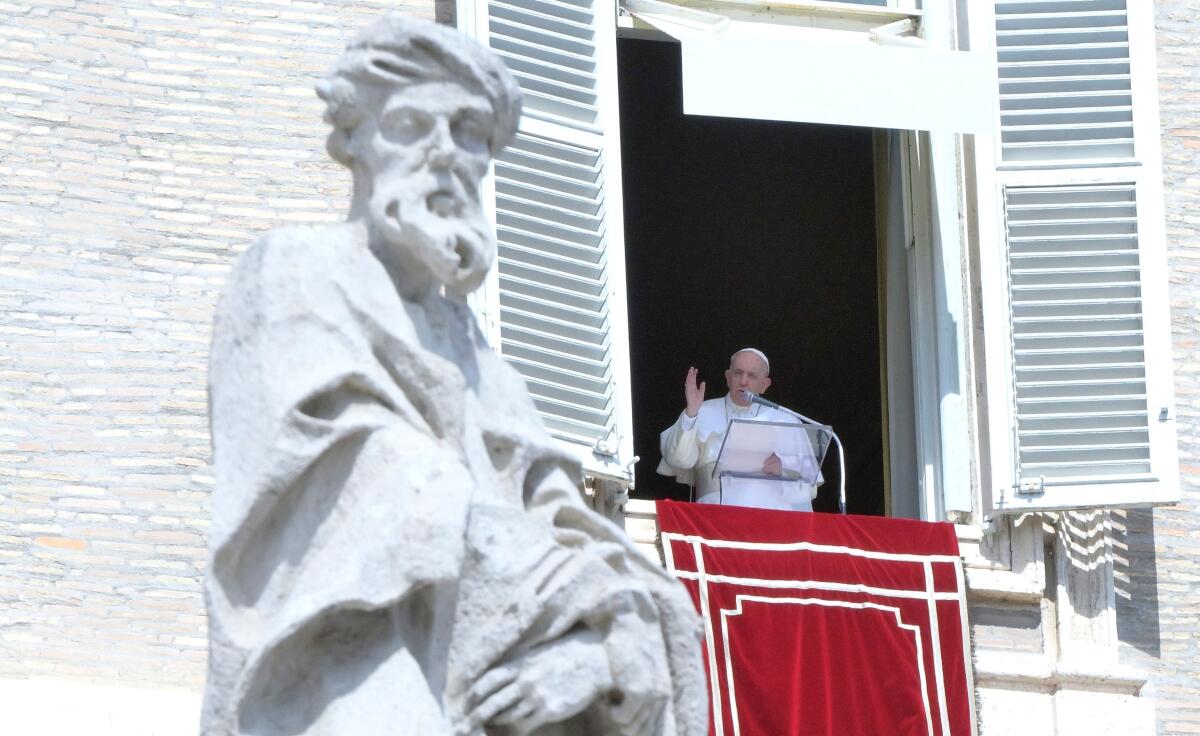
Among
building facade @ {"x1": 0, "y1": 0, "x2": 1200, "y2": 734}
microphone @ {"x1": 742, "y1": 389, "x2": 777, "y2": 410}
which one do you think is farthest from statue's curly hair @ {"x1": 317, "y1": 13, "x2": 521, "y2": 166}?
microphone @ {"x1": 742, "y1": 389, "x2": 777, "y2": 410}

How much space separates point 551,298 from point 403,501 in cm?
590

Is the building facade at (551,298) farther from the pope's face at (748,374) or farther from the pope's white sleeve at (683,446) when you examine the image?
the pope's white sleeve at (683,446)

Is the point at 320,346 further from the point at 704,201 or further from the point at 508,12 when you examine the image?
the point at 704,201

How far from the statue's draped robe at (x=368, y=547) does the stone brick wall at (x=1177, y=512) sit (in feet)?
20.5

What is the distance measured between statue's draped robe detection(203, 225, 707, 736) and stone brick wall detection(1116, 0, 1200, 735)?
6251 millimetres

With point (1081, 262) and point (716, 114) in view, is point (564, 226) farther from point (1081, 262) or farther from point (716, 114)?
point (1081, 262)

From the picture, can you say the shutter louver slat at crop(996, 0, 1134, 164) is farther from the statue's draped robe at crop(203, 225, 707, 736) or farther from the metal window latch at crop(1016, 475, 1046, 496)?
the statue's draped robe at crop(203, 225, 707, 736)

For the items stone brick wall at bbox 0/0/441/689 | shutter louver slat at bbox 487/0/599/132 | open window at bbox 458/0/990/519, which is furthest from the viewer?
shutter louver slat at bbox 487/0/599/132

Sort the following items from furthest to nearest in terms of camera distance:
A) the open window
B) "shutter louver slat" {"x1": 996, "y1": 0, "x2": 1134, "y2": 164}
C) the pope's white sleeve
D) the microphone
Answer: the microphone → the pope's white sleeve → "shutter louver slat" {"x1": 996, "y1": 0, "x2": 1134, "y2": 164} → the open window

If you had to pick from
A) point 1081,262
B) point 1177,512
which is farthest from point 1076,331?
point 1177,512

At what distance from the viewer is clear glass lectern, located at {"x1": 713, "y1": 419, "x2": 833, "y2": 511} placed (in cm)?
1166

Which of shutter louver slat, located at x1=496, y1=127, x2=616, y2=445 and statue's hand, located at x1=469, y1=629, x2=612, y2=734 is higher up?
statue's hand, located at x1=469, y1=629, x2=612, y2=734

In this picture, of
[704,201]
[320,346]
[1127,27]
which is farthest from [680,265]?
[320,346]

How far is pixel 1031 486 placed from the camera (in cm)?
1131
